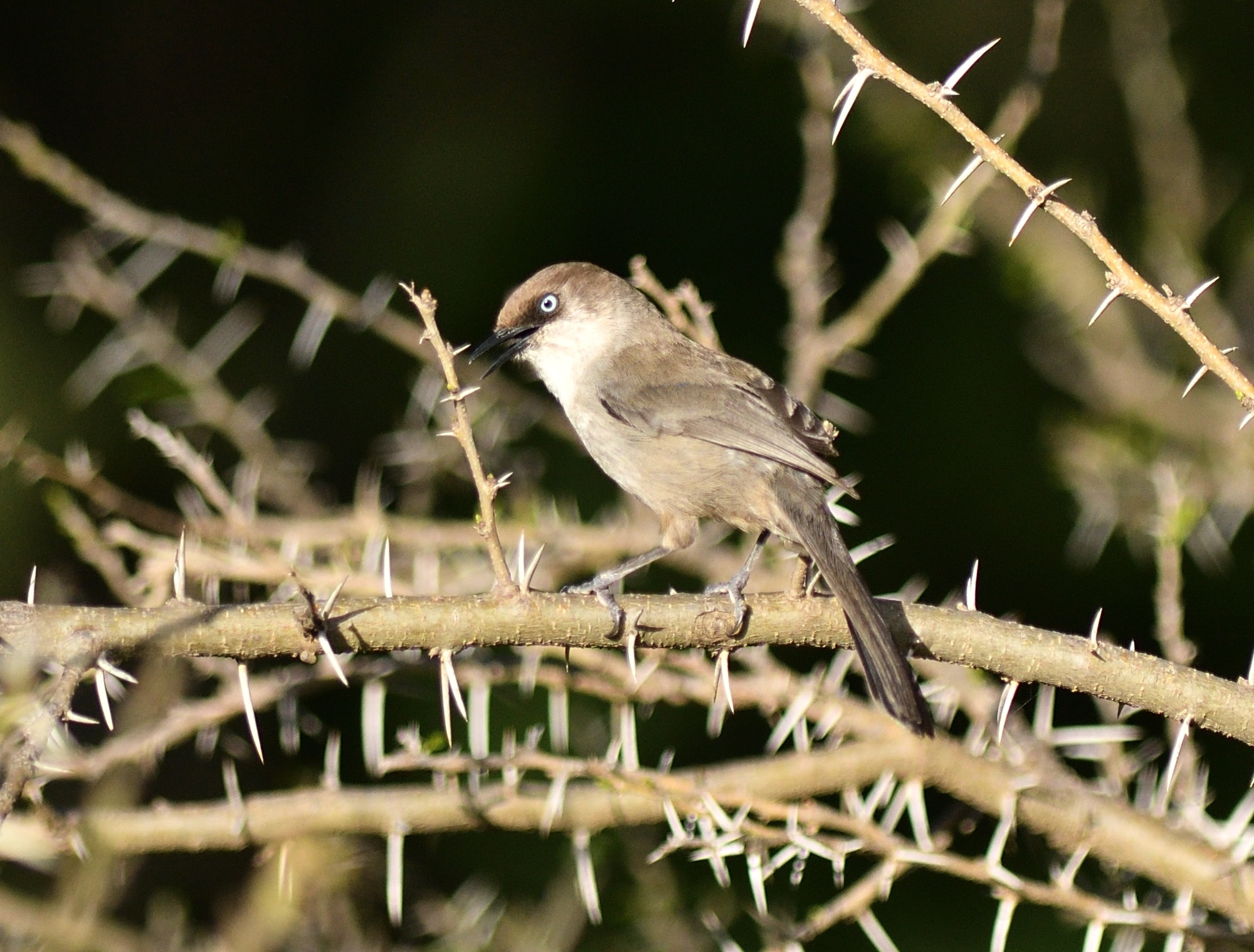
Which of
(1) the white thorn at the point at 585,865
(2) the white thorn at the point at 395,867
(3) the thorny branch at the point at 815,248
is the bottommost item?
(2) the white thorn at the point at 395,867

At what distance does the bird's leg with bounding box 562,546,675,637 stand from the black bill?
0.86 metres

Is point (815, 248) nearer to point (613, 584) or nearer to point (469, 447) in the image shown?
point (613, 584)

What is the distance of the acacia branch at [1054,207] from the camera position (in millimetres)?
2129

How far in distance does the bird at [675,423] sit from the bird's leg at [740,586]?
0.4 inches

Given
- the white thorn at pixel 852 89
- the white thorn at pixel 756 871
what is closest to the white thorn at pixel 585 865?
the white thorn at pixel 756 871

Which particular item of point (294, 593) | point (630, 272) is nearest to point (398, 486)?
point (630, 272)

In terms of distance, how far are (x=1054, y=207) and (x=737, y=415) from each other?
174 centimetres

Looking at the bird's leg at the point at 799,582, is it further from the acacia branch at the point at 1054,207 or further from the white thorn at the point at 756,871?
the acacia branch at the point at 1054,207

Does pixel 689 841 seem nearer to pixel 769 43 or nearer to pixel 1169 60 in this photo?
pixel 769 43

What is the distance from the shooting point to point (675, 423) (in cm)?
398

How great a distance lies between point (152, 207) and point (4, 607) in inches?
163

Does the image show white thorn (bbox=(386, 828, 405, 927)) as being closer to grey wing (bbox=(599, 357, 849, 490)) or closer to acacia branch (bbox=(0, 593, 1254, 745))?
acacia branch (bbox=(0, 593, 1254, 745))

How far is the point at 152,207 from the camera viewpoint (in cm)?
595

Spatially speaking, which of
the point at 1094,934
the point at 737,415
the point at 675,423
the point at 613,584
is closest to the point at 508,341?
the point at 675,423
